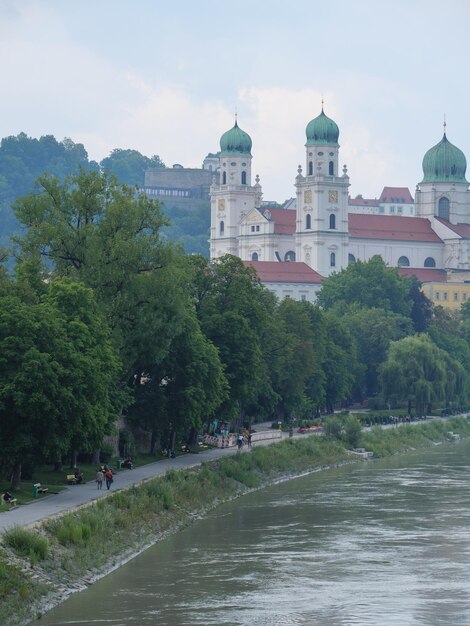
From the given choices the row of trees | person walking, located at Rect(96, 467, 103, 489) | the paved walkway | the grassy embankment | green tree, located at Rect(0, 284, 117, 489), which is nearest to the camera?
the grassy embankment

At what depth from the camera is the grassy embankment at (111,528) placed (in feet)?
155

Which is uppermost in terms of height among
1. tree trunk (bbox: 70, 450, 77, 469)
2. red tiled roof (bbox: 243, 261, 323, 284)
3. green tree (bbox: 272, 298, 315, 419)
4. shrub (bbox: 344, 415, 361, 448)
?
red tiled roof (bbox: 243, 261, 323, 284)

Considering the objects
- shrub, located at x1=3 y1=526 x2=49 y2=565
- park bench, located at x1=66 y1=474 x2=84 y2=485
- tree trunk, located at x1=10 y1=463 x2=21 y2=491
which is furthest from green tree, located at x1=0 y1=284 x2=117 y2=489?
shrub, located at x1=3 y1=526 x2=49 y2=565

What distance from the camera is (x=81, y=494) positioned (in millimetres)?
61281

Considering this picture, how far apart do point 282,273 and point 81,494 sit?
137 m

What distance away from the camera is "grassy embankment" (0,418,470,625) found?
1860 inches

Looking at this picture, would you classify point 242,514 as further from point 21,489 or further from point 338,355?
point 338,355

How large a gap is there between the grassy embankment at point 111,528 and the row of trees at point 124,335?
300cm

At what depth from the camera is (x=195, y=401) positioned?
7694cm

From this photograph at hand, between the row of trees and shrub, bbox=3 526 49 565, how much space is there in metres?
8.78

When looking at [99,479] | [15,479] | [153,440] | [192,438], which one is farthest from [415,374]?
[15,479]

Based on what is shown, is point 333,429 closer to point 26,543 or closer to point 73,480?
point 73,480

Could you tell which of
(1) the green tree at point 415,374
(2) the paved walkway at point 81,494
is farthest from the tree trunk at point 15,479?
(1) the green tree at point 415,374

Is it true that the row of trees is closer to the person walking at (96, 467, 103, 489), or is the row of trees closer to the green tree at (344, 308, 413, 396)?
the person walking at (96, 467, 103, 489)
